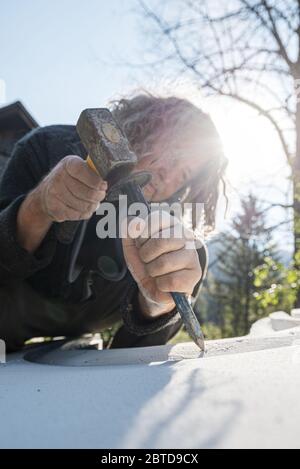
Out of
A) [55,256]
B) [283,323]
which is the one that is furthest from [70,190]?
[283,323]

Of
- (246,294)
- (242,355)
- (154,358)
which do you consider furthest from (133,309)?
(246,294)

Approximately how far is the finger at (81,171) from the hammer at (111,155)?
13mm

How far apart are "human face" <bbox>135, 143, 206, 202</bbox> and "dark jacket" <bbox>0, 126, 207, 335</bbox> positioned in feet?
0.84

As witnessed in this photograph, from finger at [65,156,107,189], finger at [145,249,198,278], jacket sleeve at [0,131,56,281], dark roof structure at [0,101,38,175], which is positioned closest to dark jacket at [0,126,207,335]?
jacket sleeve at [0,131,56,281]

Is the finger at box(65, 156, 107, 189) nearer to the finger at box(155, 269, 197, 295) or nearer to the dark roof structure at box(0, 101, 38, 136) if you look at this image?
the finger at box(155, 269, 197, 295)

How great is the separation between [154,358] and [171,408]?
1.58ft

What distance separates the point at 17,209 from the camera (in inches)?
42.8

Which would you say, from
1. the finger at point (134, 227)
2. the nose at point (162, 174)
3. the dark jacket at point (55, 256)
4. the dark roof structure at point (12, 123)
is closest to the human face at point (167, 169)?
the nose at point (162, 174)

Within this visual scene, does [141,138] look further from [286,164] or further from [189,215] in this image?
[286,164]

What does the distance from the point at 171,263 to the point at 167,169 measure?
73cm

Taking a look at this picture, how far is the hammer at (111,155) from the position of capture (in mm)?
875

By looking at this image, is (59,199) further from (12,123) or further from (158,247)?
(12,123)

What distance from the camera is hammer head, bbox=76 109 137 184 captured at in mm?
876

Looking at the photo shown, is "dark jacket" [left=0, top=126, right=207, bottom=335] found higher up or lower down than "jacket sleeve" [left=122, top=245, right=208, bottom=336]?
higher up
